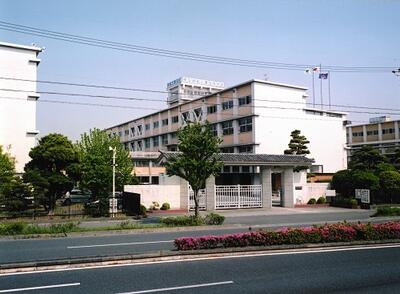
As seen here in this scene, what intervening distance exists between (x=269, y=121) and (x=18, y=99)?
3065 centimetres

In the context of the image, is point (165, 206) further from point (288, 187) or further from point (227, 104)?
point (227, 104)

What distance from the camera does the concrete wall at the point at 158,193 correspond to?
2900 centimetres

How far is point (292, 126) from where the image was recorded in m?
54.9

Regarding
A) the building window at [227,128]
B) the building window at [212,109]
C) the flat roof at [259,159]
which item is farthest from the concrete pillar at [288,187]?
the building window at [212,109]

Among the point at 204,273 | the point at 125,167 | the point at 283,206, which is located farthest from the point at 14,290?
the point at 283,206

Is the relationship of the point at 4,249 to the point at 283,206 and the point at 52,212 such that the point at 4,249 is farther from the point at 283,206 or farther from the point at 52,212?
the point at 283,206

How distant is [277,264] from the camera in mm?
10445

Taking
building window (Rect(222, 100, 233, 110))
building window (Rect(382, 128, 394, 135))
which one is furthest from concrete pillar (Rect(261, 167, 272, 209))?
building window (Rect(382, 128, 394, 135))

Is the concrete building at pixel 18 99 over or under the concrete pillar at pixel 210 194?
over

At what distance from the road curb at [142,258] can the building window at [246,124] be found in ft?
130

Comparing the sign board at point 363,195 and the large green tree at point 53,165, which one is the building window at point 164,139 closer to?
the sign board at point 363,195

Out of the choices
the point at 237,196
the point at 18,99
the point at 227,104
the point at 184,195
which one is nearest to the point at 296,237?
the point at 184,195

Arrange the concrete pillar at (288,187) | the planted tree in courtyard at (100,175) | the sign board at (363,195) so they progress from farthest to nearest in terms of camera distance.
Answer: the concrete pillar at (288,187)
the sign board at (363,195)
the planted tree in courtyard at (100,175)

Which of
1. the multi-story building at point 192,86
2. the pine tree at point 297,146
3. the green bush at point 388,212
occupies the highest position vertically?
the multi-story building at point 192,86
